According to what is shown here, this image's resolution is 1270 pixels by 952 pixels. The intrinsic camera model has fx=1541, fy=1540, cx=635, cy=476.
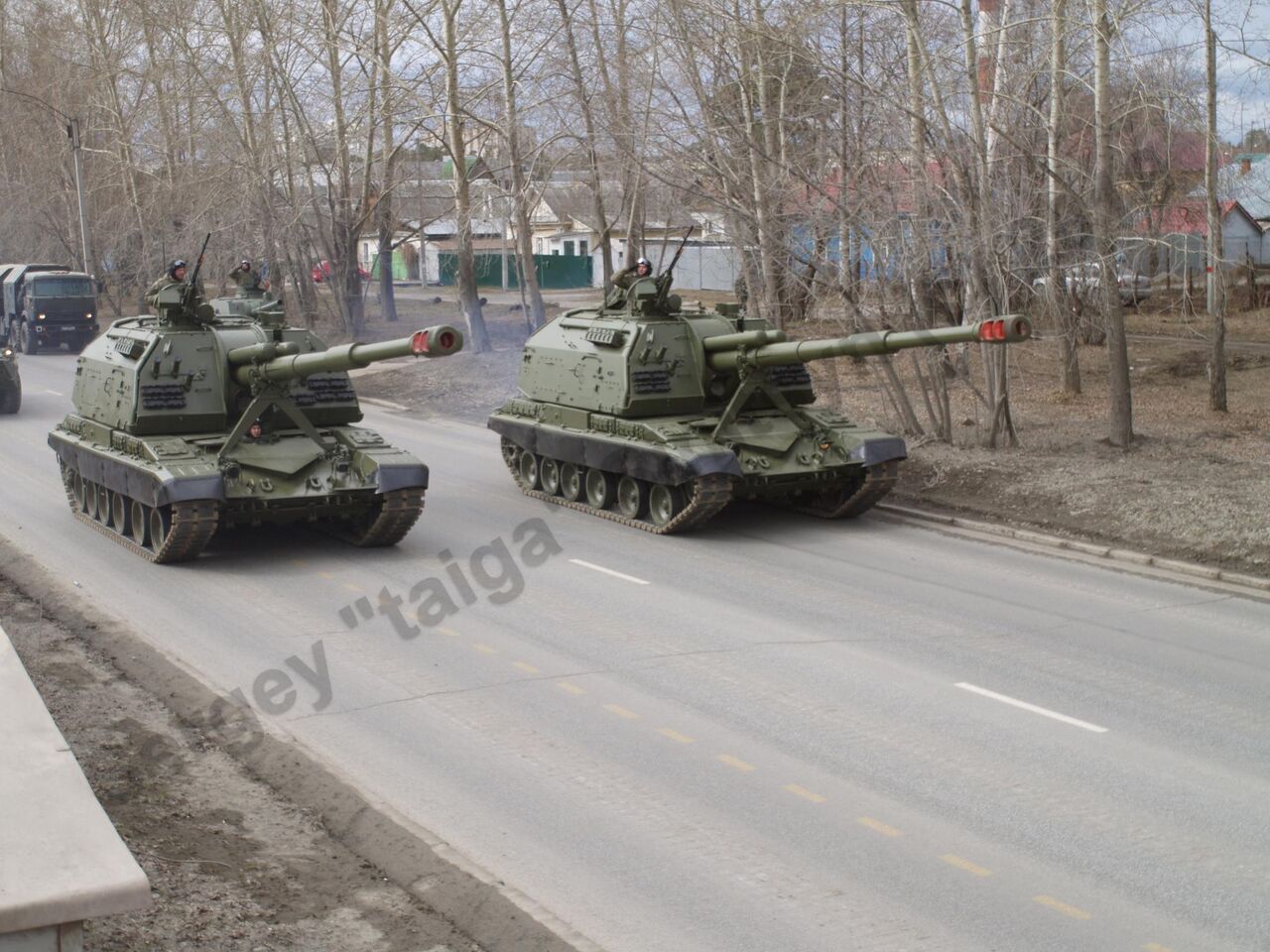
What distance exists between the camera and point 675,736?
9.67 m

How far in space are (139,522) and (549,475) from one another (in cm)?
498

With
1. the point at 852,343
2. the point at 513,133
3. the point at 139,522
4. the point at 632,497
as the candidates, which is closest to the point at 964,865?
the point at 852,343

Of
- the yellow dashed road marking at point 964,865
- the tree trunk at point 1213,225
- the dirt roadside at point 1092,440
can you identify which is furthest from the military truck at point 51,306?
the yellow dashed road marking at point 964,865

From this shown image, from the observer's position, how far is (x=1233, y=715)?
10.1 meters

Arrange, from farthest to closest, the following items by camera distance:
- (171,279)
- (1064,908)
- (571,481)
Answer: (571,481) → (171,279) → (1064,908)

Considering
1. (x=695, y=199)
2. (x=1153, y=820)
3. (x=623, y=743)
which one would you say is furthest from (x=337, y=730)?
(x=695, y=199)

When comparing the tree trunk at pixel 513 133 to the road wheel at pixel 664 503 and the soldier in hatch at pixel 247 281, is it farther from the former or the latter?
the road wheel at pixel 664 503

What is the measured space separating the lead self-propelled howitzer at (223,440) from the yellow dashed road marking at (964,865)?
294 inches

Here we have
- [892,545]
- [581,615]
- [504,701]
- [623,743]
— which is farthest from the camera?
[892,545]

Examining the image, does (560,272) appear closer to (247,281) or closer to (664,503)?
(247,281)

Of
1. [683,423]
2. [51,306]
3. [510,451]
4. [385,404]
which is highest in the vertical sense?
[51,306]

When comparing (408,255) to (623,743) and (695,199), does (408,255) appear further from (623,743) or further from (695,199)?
(623,743)

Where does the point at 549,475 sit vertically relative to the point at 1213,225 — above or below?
below

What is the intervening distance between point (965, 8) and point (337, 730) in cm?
1316
